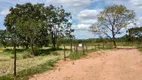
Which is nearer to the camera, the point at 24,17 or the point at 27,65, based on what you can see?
the point at 27,65

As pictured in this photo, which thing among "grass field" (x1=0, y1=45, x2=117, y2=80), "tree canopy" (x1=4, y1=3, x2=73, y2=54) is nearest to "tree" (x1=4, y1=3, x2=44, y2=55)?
"tree canopy" (x1=4, y1=3, x2=73, y2=54)

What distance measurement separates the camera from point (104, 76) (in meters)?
14.4

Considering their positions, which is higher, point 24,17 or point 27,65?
point 24,17

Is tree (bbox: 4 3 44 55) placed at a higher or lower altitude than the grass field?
higher

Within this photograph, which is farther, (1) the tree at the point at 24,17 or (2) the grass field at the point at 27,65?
(1) the tree at the point at 24,17

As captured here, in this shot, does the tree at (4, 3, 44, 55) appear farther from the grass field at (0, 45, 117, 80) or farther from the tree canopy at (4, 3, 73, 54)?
the grass field at (0, 45, 117, 80)

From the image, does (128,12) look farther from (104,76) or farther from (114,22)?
(104,76)

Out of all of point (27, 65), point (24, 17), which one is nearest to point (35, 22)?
point (24, 17)

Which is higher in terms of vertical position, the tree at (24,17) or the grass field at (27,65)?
the tree at (24,17)

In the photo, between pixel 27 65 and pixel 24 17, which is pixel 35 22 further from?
pixel 27 65

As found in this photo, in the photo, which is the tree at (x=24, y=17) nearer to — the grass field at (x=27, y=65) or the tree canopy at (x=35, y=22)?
the tree canopy at (x=35, y=22)

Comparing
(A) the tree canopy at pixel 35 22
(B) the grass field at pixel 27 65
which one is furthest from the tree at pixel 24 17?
(B) the grass field at pixel 27 65

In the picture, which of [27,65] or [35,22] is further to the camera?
[35,22]

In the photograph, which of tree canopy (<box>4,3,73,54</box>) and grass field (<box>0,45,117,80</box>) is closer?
grass field (<box>0,45,117,80</box>)
